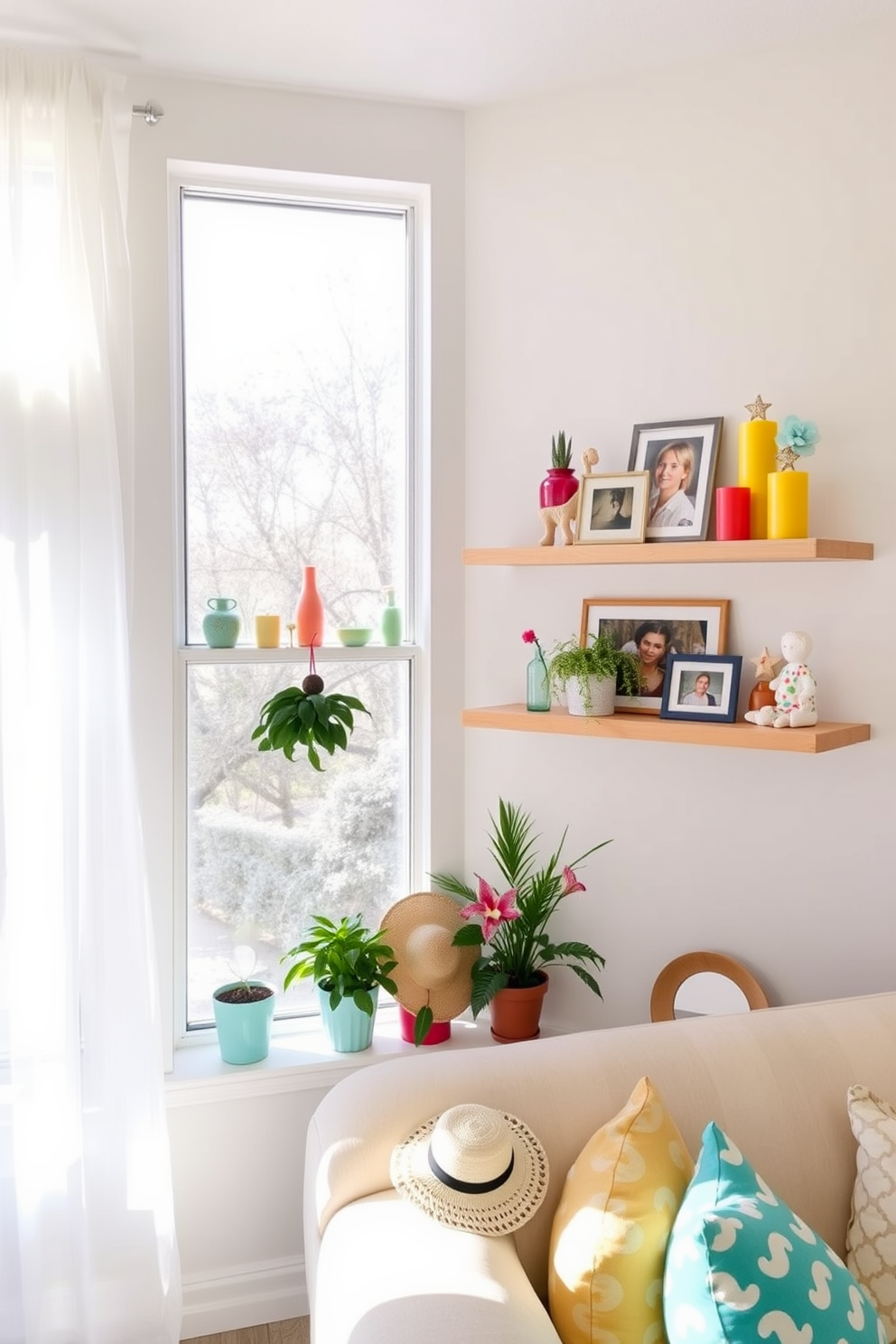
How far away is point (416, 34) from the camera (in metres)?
2.13

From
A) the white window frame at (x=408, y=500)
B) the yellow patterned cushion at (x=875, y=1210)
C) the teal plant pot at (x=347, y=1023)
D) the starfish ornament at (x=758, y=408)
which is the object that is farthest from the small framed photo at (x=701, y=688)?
the teal plant pot at (x=347, y=1023)

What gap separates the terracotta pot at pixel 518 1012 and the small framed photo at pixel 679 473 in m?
1.04

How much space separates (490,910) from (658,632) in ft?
2.34

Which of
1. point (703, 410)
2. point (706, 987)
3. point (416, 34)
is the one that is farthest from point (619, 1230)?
point (416, 34)

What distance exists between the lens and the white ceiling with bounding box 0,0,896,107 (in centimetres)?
203

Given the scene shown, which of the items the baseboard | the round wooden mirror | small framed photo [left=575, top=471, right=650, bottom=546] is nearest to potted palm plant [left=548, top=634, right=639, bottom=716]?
small framed photo [left=575, top=471, right=650, bottom=546]

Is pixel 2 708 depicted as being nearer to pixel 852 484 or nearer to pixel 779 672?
pixel 779 672

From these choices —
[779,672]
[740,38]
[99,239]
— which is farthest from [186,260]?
Result: [779,672]

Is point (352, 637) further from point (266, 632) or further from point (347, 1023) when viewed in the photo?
point (347, 1023)

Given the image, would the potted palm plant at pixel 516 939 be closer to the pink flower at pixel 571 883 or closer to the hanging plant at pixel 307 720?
the pink flower at pixel 571 883

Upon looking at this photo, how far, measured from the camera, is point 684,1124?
5.38 feet

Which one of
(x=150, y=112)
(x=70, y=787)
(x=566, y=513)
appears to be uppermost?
(x=150, y=112)

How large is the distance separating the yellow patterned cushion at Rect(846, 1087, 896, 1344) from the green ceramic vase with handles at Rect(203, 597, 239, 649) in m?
1.55

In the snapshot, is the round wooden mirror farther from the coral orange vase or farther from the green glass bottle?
the coral orange vase
